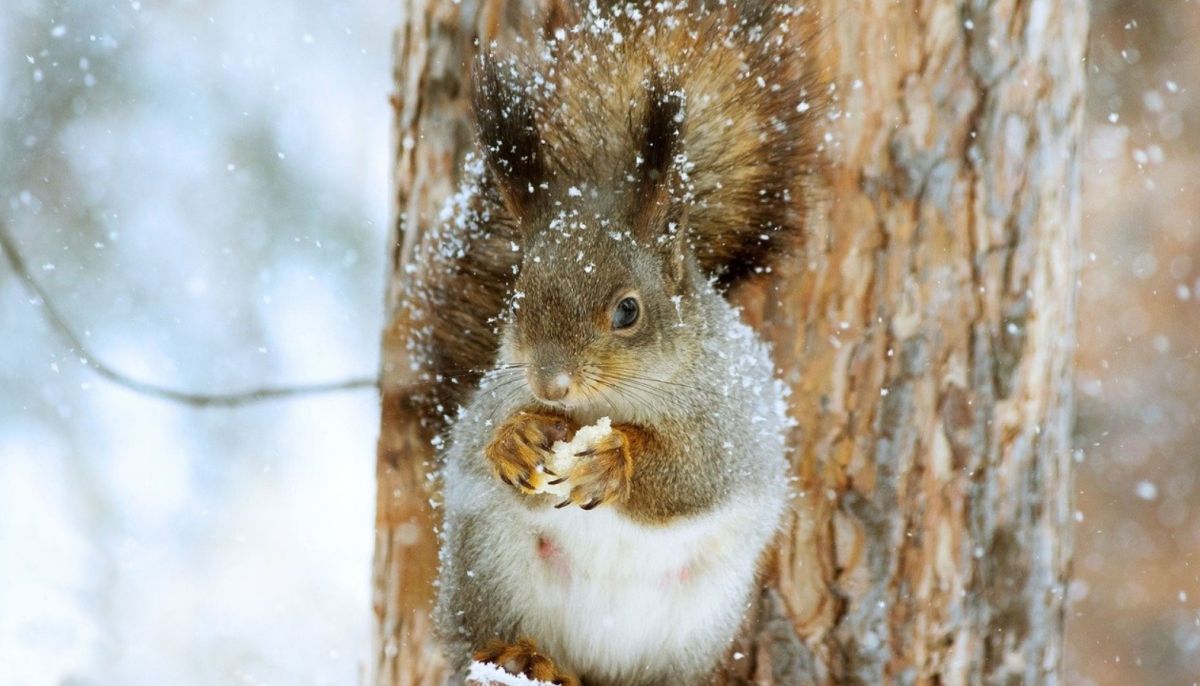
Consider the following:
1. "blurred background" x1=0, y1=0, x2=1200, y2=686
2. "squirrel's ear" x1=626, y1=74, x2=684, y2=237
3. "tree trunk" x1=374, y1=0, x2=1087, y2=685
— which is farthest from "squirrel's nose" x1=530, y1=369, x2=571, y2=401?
"blurred background" x1=0, y1=0, x2=1200, y2=686

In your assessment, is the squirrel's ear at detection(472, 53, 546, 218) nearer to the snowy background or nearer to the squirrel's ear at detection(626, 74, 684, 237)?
the squirrel's ear at detection(626, 74, 684, 237)

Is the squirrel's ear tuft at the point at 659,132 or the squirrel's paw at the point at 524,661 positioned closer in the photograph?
the squirrel's ear tuft at the point at 659,132

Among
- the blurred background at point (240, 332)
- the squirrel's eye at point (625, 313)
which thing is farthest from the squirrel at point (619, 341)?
the blurred background at point (240, 332)

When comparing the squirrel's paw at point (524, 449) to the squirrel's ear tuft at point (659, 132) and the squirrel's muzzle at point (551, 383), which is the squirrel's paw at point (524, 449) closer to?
the squirrel's muzzle at point (551, 383)

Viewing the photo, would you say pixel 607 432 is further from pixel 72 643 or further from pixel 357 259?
pixel 72 643

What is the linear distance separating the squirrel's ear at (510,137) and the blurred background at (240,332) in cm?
79

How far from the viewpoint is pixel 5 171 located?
72.1 inches

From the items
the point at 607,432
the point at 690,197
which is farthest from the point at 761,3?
the point at 607,432

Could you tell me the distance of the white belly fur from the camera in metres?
1.08

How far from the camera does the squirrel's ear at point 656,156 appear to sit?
2.93 feet

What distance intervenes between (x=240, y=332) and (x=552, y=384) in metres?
1.25

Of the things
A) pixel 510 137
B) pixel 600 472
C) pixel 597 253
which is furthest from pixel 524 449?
pixel 510 137

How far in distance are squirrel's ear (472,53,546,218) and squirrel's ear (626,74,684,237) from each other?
10 cm

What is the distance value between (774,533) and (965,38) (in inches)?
25.0
